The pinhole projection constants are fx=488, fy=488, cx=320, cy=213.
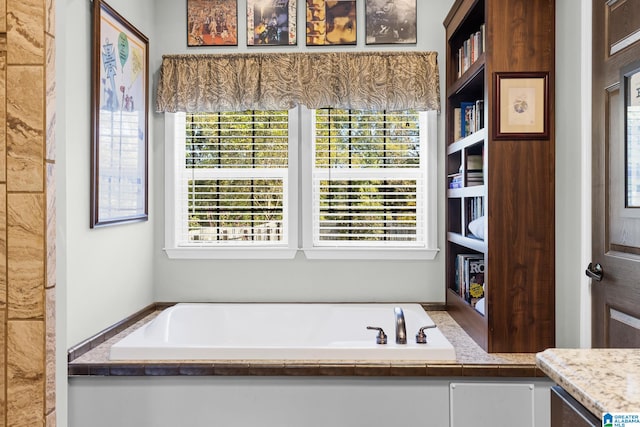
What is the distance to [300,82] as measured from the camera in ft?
10.3

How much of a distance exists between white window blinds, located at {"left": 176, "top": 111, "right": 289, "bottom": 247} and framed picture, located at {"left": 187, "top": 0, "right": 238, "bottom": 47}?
1.62 ft

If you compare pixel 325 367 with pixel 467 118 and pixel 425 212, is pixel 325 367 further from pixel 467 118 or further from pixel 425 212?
pixel 467 118

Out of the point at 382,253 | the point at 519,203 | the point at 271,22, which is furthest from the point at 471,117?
the point at 271,22

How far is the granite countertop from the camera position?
0.76 m

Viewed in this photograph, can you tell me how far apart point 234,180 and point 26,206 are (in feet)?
7.03

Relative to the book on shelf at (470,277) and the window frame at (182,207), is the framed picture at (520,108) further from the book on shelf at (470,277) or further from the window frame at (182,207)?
the window frame at (182,207)

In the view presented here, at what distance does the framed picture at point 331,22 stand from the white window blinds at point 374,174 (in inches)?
18.3

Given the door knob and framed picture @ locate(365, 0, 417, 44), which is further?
framed picture @ locate(365, 0, 417, 44)

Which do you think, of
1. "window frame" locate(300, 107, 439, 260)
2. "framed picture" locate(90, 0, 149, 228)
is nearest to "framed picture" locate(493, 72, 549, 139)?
"window frame" locate(300, 107, 439, 260)

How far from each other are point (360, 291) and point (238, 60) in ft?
5.65

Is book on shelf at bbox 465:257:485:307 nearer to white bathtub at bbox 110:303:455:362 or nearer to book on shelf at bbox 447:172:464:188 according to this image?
white bathtub at bbox 110:303:455:362

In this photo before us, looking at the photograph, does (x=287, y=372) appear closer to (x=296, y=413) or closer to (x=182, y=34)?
(x=296, y=413)

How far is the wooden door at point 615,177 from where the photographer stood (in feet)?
5.55

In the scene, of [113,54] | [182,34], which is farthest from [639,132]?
[182,34]
